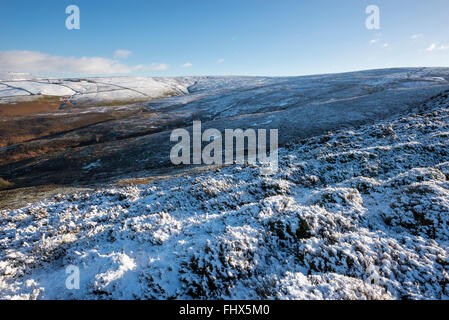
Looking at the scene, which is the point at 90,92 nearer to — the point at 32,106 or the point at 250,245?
the point at 32,106

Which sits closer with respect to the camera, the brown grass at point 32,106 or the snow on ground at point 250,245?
the snow on ground at point 250,245

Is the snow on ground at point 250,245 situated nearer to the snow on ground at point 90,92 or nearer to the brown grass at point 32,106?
the brown grass at point 32,106

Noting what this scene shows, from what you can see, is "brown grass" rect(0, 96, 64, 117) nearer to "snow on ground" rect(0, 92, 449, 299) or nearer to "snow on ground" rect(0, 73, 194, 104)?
"snow on ground" rect(0, 73, 194, 104)

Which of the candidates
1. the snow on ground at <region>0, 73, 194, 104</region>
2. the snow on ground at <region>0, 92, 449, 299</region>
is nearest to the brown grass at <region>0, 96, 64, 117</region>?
the snow on ground at <region>0, 73, 194, 104</region>

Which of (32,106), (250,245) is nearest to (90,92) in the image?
(32,106)

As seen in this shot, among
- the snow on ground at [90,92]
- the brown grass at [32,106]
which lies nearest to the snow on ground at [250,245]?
the brown grass at [32,106]

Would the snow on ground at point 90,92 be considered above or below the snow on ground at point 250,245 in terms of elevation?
above

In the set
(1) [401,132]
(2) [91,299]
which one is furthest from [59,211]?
(1) [401,132]
